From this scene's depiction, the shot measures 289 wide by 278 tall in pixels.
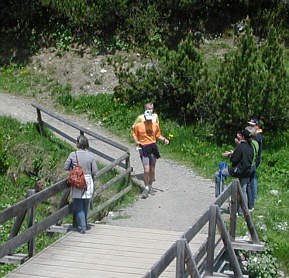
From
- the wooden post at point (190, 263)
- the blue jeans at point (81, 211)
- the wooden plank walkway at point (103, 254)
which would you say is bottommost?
the wooden plank walkway at point (103, 254)

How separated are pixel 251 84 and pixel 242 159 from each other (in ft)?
15.7

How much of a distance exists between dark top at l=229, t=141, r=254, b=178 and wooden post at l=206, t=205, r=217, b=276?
2328 mm

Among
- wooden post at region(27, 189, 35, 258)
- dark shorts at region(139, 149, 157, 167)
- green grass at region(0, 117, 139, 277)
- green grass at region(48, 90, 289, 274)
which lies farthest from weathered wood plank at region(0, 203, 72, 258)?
green grass at region(0, 117, 139, 277)

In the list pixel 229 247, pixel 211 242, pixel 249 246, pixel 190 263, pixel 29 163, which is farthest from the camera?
pixel 29 163

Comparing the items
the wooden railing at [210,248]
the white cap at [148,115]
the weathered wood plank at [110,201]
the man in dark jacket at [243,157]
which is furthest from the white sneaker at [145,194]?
the wooden railing at [210,248]

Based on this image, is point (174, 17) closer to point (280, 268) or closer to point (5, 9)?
point (5, 9)

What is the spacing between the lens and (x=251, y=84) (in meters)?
13.7

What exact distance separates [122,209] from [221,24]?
1275cm

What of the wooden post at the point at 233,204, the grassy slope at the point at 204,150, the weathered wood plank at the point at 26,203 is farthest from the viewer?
the grassy slope at the point at 204,150

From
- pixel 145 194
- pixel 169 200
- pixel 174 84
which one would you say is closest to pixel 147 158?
pixel 145 194

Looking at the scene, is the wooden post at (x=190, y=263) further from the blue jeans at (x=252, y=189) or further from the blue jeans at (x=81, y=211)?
the blue jeans at (x=252, y=189)

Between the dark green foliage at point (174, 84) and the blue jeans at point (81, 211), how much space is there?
709 centimetres

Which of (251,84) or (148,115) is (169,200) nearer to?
(148,115)

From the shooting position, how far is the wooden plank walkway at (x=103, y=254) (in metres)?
7.12
